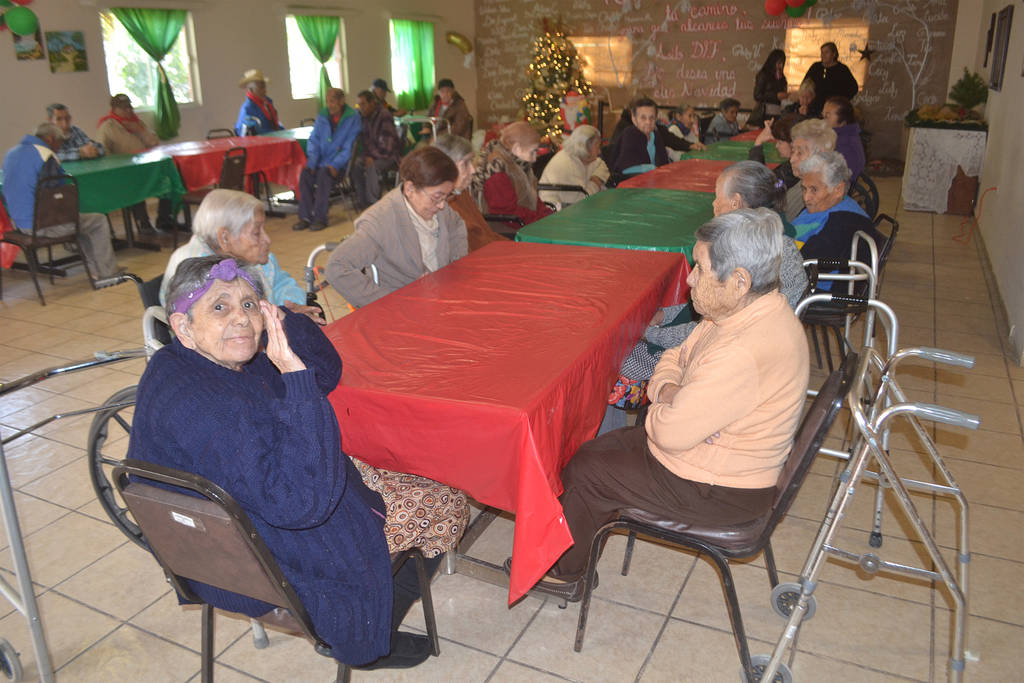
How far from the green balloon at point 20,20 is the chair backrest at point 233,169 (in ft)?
6.97

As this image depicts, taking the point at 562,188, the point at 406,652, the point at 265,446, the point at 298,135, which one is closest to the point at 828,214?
the point at 562,188

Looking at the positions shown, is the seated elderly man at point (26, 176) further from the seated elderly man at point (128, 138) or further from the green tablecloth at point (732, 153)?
the green tablecloth at point (732, 153)

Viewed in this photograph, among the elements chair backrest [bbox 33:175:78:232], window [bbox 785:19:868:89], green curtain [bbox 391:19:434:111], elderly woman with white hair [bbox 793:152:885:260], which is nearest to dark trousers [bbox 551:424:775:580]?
elderly woman with white hair [bbox 793:152:885:260]

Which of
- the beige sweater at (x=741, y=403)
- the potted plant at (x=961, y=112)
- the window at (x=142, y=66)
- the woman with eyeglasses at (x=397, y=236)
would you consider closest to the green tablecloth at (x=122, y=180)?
the window at (x=142, y=66)

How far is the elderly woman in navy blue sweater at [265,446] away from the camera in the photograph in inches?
59.5

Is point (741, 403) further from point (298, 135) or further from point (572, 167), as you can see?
point (298, 135)

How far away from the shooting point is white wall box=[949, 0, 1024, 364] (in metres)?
4.52

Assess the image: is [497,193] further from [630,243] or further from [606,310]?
[606,310]

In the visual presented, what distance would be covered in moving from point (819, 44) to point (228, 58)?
7879 mm

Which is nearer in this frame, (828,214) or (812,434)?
(812,434)

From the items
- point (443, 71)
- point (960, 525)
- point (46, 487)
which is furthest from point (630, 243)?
point (443, 71)

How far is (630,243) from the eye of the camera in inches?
135

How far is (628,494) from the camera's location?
2.03 metres

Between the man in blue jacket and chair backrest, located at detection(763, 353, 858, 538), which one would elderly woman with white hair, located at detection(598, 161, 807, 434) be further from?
the man in blue jacket
